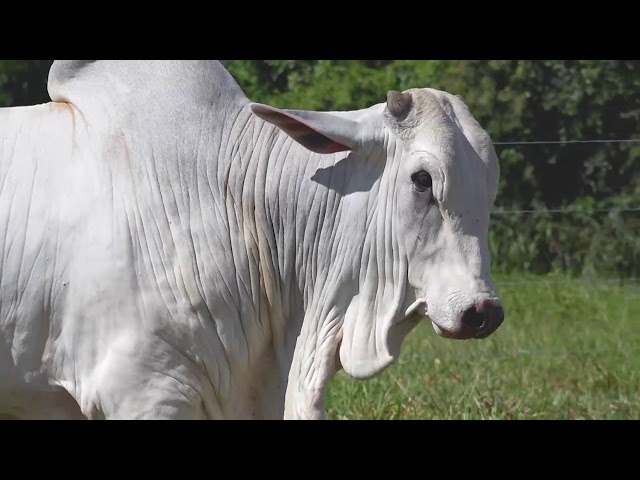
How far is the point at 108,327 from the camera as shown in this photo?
3.98m

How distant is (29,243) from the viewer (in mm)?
4078

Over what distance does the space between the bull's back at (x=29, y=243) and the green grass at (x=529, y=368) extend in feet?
9.06

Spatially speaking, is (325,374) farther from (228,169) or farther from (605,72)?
(605,72)

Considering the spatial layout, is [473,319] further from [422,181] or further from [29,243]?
[29,243]

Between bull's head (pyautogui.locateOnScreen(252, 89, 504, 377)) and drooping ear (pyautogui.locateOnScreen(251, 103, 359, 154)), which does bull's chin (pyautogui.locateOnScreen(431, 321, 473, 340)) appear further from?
drooping ear (pyautogui.locateOnScreen(251, 103, 359, 154))

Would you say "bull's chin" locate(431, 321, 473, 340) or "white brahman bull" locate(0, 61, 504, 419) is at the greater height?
Result: "white brahman bull" locate(0, 61, 504, 419)

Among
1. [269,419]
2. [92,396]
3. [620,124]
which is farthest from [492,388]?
[620,124]

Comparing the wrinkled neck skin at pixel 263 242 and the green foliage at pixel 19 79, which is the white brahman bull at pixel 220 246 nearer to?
the wrinkled neck skin at pixel 263 242

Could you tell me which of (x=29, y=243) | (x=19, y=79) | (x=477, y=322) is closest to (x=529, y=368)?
(x=477, y=322)

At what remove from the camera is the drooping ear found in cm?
409

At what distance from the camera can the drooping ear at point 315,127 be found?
13.4 feet

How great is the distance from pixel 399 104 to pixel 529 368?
3.47 metres

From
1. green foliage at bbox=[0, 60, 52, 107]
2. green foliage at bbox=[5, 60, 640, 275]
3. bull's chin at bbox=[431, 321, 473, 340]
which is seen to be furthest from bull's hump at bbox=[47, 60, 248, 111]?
green foliage at bbox=[0, 60, 52, 107]

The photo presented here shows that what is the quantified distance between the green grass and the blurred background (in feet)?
0.03
